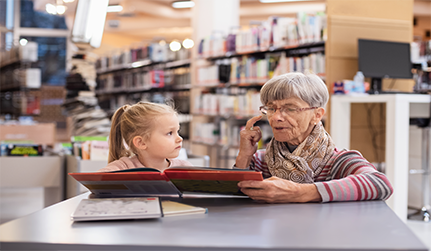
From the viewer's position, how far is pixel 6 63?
9.70 metres

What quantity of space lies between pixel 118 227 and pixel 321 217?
0.43m

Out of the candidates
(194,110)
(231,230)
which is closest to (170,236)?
(231,230)

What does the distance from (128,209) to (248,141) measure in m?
0.65

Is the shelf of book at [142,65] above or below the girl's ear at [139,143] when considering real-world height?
above

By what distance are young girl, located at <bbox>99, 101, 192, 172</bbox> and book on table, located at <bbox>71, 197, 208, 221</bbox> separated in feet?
1.54

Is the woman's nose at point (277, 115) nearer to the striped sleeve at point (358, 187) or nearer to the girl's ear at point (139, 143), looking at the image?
the striped sleeve at point (358, 187)

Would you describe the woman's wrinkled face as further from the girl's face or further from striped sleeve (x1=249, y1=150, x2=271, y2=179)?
the girl's face

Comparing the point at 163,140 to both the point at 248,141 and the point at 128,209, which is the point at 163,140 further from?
the point at 128,209

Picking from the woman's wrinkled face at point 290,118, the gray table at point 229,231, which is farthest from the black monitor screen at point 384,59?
the gray table at point 229,231

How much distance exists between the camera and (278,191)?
114cm

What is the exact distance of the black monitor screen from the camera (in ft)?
15.0

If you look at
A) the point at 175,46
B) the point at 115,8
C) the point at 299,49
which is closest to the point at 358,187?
the point at 299,49

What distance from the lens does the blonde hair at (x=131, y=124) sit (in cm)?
159

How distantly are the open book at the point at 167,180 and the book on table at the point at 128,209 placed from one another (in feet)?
0.19
